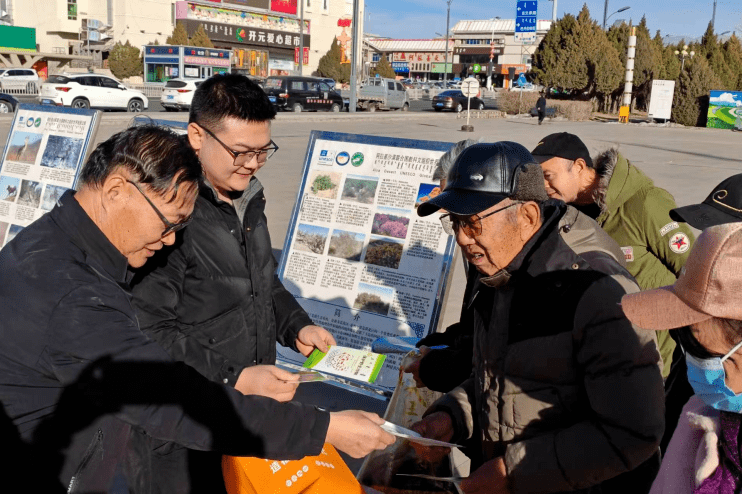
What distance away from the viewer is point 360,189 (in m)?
4.80

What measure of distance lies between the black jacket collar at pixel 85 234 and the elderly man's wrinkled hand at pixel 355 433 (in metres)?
0.73

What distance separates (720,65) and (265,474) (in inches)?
1464

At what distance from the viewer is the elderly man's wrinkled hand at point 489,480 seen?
1863 mm

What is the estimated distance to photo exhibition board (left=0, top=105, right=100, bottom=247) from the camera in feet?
18.6

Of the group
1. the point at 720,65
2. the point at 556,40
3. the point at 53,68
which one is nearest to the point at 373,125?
the point at 556,40

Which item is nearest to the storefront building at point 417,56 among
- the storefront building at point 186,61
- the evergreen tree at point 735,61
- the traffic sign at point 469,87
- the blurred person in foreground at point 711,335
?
the storefront building at point 186,61

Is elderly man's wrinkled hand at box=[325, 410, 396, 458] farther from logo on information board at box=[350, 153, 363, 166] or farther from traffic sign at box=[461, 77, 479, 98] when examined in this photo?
traffic sign at box=[461, 77, 479, 98]

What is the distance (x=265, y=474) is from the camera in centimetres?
202

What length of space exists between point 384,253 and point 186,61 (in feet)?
114

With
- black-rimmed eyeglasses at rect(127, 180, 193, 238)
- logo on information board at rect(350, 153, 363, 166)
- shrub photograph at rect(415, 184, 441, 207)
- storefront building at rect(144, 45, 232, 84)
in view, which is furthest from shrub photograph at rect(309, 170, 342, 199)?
storefront building at rect(144, 45, 232, 84)

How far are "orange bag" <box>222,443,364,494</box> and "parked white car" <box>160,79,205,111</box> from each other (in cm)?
2574

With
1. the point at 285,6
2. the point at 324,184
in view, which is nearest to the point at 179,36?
the point at 285,6

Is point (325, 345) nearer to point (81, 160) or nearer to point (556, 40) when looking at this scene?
point (81, 160)

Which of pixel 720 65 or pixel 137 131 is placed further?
pixel 720 65
